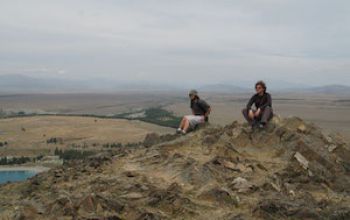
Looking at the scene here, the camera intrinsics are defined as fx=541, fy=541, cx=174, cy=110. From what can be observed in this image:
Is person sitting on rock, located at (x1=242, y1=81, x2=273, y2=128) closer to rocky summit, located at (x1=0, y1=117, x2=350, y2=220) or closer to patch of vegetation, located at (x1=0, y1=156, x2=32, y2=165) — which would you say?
rocky summit, located at (x1=0, y1=117, x2=350, y2=220)

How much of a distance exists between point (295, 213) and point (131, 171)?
4.39 meters

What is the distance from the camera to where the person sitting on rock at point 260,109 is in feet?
50.4

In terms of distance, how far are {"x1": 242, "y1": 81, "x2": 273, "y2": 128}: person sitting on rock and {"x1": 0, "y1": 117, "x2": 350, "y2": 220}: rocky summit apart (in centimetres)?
28

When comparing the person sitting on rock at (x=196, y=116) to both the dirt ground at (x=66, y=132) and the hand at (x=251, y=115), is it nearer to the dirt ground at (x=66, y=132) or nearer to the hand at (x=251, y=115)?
the hand at (x=251, y=115)

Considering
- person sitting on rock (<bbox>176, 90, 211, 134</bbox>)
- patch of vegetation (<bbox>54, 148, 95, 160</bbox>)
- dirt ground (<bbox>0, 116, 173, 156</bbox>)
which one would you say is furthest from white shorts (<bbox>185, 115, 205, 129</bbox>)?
dirt ground (<bbox>0, 116, 173, 156</bbox>)

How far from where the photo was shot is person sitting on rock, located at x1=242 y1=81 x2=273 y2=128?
605 inches

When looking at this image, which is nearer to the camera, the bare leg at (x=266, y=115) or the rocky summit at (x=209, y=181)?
the rocky summit at (x=209, y=181)

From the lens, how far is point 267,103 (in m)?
15.4

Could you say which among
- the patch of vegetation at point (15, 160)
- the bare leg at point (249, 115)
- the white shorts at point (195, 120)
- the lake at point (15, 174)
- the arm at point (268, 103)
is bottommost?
the patch of vegetation at point (15, 160)

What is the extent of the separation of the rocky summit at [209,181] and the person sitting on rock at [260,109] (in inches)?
11.1

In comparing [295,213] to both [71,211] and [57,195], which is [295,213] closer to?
[71,211]

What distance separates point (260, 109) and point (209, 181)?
164 inches

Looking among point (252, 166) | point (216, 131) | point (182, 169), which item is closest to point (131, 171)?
point (182, 169)

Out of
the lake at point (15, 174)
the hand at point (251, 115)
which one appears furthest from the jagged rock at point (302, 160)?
the lake at point (15, 174)
